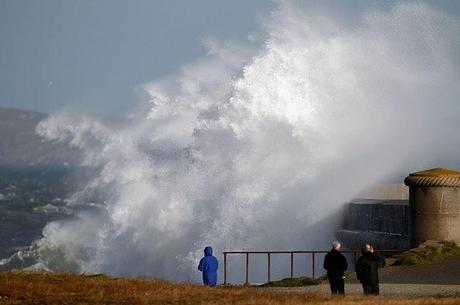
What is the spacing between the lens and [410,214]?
25031 millimetres

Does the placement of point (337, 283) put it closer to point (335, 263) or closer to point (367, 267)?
point (335, 263)

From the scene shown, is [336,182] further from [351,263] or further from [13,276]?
[13,276]

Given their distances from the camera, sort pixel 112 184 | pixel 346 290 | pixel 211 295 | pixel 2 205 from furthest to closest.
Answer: pixel 2 205, pixel 112 184, pixel 346 290, pixel 211 295

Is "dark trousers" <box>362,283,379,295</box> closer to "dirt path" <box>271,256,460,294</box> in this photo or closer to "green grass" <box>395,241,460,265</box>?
"dirt path" <box>271,256,460,294</box>

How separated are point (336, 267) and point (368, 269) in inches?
20.1

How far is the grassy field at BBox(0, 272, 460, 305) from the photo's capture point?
16484mm

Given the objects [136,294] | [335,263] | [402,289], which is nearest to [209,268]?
[136,294]

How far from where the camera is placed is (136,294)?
57.6 ft

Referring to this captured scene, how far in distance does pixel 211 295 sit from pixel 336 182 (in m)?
19.3

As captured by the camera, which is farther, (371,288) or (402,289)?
(402,289)

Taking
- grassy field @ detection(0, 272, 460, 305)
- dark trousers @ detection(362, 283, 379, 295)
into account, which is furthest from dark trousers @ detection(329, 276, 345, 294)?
grassy field @ detection(0, 272, 460, 305)

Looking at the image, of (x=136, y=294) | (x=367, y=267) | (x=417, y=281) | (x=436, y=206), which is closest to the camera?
(x=136, y=294)

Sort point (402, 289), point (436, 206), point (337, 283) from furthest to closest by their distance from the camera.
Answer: point (436, 206), point (402, 289), point (337, 283)

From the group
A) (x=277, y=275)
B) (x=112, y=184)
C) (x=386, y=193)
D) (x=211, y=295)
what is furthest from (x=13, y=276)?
(x=112, y=184)
